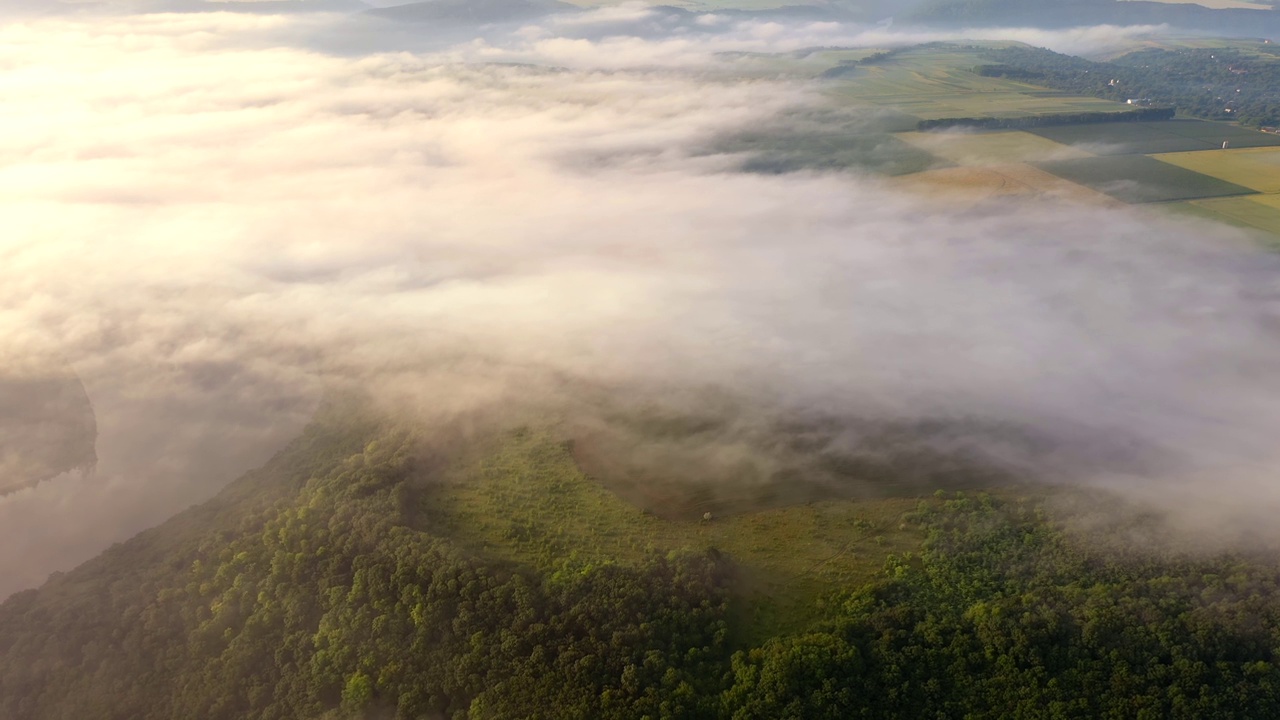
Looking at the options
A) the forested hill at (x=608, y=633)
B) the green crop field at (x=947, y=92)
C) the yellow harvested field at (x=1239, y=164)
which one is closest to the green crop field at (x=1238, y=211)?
the yellow harvested field at (x=1239, y=164)

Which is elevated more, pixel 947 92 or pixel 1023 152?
pixel 947 92

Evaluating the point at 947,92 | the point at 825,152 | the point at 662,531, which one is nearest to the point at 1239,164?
the point at 825,152

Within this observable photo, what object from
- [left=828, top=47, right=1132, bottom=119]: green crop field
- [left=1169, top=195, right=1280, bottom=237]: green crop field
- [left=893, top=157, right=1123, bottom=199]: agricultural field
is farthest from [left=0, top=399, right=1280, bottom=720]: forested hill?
[left=828, top=47, right=1132, bottom=119]: green crop field

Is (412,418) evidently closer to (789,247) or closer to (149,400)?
(149,400)

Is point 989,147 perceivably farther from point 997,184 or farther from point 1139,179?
point 1139,179

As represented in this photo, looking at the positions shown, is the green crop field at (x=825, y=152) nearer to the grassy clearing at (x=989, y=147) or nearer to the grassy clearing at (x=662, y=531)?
the grassy clearing at (x=989, y=147)

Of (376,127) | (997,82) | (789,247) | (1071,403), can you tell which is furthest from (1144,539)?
Answer: (997,82)

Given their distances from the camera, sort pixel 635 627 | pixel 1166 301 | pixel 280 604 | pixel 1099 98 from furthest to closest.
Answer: pixel 1099 98 → pixel 1166 301 → pixel 280 604 → pixel 635 627
